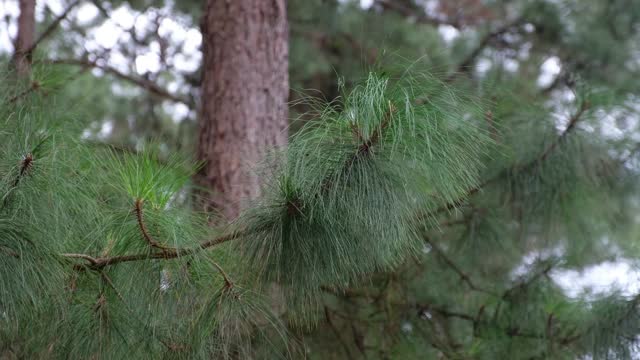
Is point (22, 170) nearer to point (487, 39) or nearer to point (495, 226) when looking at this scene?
point (495, 226)

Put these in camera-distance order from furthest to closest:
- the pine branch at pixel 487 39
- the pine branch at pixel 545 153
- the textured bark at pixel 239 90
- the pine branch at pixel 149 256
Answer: the pine branch at pixel 487 39, the textured bark at pixel 239 90, the pine branch at pixel 545 153, the pine branch at pixel 149 256

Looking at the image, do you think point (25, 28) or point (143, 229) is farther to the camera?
point (25, 28)

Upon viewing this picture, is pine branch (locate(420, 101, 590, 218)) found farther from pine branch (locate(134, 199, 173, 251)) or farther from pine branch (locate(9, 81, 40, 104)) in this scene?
pine branch (locate(9, 81, 40, 104))

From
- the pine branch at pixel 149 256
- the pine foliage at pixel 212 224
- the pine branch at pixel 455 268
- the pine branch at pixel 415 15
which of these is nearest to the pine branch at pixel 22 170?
the pine foliage at pixel 212 224

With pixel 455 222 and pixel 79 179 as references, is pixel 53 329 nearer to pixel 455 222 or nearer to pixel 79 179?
pixel 79 179

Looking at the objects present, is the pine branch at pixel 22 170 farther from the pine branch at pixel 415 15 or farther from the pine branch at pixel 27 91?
the pine branch at pixel 415 15

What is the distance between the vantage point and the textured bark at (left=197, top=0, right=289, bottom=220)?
3.54 meters

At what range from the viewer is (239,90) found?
11.9ft

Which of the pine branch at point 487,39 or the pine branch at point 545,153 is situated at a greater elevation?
the pine branch at point 487,39

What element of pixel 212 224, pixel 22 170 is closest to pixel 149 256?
pixel 22 170

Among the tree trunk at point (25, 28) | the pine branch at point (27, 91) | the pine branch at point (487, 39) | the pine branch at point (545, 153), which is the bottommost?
the pine branch at point (27, 91)

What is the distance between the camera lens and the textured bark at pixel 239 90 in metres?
3.54

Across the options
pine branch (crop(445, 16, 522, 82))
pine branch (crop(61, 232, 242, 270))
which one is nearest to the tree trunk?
pine branch (crop(61, 232, 242, 270))

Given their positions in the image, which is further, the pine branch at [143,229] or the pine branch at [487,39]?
the pine branch at [487,39]
